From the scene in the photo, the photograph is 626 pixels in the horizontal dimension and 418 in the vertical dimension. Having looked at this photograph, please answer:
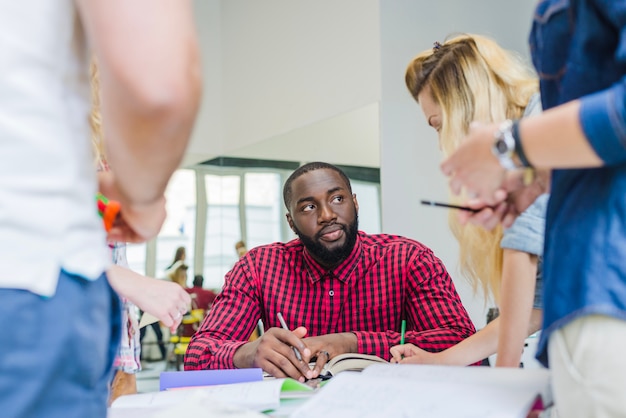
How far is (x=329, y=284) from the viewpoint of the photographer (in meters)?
2.19

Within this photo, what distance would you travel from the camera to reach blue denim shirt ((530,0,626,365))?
0.63 meters

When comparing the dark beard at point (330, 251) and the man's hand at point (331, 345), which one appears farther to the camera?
the dark beard at point (330, 251)

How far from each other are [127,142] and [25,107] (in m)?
0.08

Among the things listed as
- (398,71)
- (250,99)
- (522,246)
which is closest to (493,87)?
(522,246)

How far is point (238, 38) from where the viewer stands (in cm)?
497

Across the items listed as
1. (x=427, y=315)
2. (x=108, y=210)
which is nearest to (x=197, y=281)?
(x=427, y=315)

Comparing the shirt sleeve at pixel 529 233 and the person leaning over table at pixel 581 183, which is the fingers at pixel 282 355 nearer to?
the shirt sleeve at pixel 529 233

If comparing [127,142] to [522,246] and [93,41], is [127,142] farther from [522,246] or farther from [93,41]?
[522,246]

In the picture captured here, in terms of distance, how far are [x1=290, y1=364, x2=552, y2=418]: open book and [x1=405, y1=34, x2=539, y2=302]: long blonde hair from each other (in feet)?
1.80

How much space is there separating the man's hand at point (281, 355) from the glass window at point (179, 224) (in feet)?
10.9

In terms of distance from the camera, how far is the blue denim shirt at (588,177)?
63cm

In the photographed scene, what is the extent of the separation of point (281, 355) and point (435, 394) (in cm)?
82

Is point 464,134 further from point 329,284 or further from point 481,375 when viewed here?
point 329,284

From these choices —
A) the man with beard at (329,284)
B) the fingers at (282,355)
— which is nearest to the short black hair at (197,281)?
the man with beard at (329,284)
